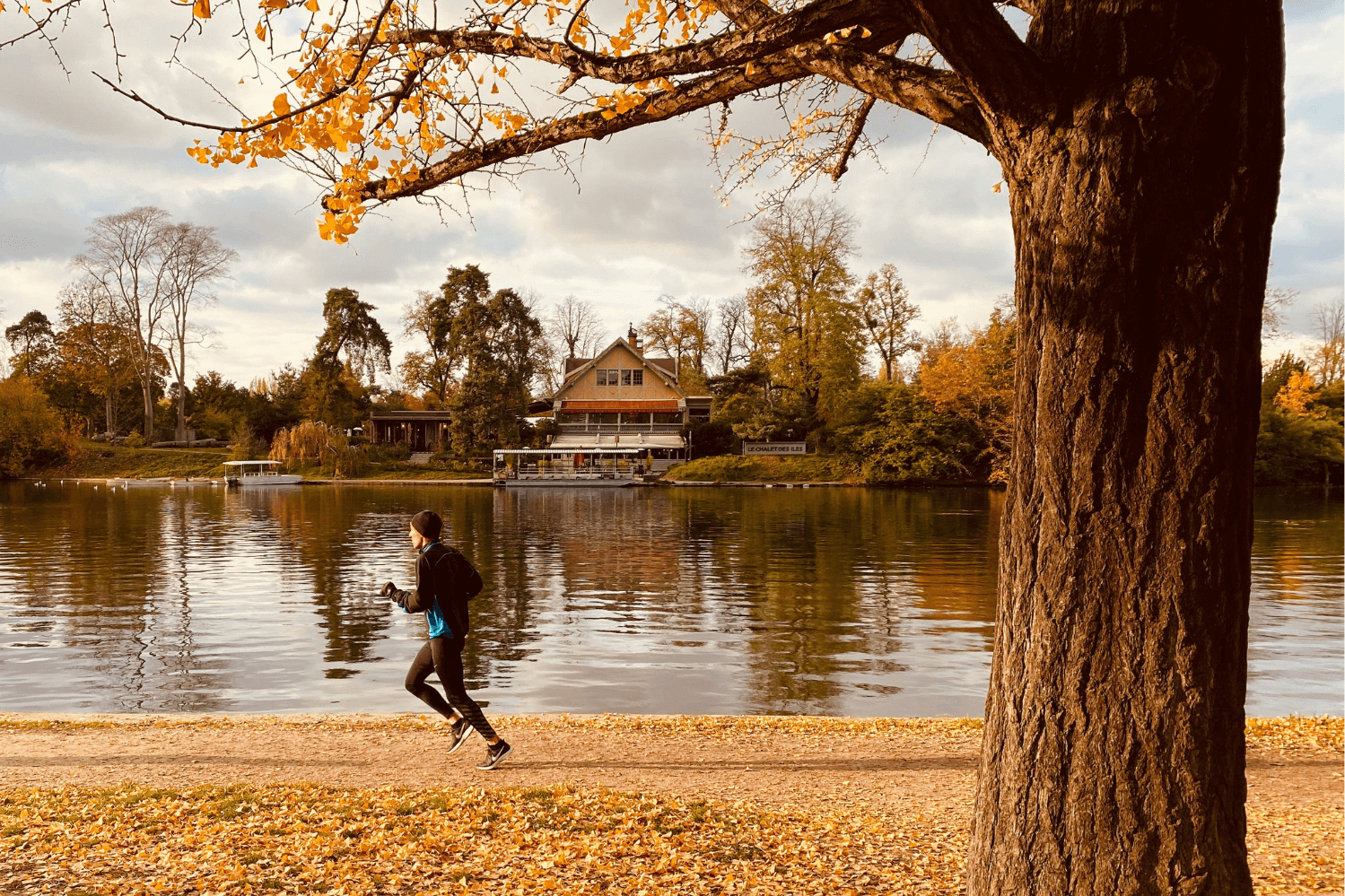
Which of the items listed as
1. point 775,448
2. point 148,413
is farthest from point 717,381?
point 148,413

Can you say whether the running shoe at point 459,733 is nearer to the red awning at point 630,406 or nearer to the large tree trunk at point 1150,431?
the large tree trunk at point 1150,431

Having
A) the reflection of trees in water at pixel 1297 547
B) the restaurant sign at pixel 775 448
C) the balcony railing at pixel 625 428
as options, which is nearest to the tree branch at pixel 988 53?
the reflection of trees in water at pixel 1297 547

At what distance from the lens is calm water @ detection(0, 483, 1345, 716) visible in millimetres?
10805

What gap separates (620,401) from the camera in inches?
2598

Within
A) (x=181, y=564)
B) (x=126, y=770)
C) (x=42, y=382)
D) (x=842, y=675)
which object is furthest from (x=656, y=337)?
(x=126, y=770)

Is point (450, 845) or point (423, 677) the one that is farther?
point (423, 677)

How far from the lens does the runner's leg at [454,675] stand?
646cm

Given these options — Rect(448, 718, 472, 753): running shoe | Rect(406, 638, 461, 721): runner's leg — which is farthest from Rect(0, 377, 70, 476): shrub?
Rect(406, 638, 461, 721): runner's leg

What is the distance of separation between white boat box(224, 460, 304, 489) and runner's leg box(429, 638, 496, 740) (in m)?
52.4

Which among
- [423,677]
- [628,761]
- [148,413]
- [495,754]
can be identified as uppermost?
[148,413]

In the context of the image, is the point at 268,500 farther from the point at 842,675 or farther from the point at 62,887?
the point at 62,887

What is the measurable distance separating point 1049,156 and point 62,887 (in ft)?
16.8

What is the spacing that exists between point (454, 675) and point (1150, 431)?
16.6ft

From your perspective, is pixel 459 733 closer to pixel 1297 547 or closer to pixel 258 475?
pixel 1297 547
